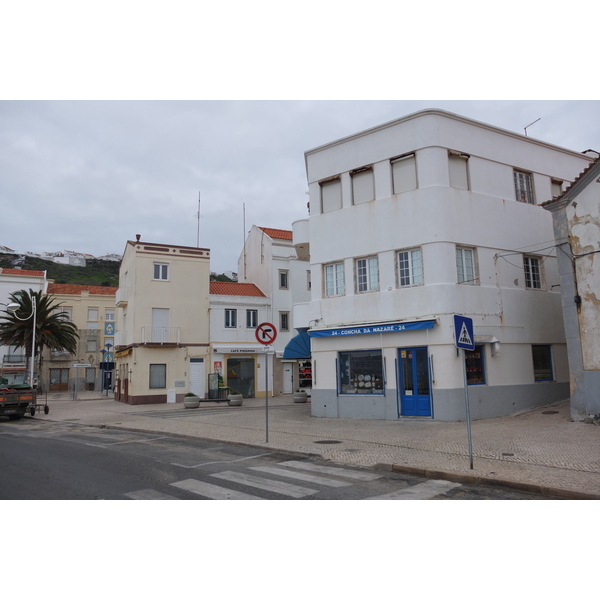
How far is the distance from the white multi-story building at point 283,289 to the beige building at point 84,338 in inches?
1191

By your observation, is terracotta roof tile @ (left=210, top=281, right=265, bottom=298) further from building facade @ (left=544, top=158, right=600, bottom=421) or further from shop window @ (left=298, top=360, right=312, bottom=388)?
building facade @ (left=544, top=158, right=600, bottom=421)

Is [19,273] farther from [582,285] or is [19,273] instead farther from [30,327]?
[582,285]

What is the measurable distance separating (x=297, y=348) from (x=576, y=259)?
35.7ft

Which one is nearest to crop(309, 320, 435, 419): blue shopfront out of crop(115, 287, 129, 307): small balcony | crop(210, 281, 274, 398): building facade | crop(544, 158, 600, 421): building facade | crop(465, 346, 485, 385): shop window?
crop(465, 346, 485, 385): shop window

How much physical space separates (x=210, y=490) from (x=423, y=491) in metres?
3.29

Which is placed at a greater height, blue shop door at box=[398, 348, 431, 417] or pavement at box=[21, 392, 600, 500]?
blue shop door at box=[398, 348, 431, 417]

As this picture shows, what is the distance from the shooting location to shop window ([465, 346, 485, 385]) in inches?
672

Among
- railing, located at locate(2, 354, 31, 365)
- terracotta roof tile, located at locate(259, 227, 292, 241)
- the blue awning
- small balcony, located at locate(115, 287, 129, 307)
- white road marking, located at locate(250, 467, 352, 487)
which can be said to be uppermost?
terracotta roof tile, located at locate(259, 227, 292, 241)

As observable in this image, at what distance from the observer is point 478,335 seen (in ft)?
56.6

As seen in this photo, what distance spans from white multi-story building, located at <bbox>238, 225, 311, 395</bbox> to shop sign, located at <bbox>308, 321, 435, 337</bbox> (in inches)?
669

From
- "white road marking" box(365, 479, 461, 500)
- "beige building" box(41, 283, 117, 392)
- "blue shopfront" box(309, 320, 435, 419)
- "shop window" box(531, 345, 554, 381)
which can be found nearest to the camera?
"white road marking" box(365, 479, 461, 500)

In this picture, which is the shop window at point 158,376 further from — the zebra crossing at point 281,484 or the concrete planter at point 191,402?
the zebra crossing at point 281,484

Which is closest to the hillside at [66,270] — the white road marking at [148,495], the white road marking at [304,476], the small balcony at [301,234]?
the small balcony at [301,234]
